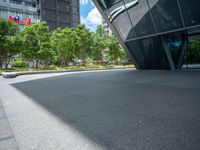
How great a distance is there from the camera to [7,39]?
2506 centimetres

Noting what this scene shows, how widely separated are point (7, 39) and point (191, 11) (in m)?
25.2

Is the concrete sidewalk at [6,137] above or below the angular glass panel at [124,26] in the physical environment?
below

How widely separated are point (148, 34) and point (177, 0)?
12.7 feet

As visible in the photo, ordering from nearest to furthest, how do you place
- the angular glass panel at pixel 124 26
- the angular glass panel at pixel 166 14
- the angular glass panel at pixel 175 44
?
the angular glass panel at pixel 166 14 < the angular glass panel at pixel 175 44 < the angular glass panel at pixel 124 26

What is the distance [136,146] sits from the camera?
2.33 meters

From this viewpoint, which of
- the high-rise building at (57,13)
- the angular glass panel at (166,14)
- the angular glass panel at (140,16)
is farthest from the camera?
the high-rise building at (57,13)

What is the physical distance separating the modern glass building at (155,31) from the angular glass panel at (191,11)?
7 cm

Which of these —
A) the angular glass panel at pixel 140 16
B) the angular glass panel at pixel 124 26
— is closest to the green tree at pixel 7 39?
the angular glass panel at pixel 124 26

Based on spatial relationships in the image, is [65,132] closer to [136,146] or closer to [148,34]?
[136,146]

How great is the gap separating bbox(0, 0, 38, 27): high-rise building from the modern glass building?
1825 inches

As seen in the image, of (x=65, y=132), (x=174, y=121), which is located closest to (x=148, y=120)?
(x=174, y=121)

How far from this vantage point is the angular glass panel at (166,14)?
40.5 feet

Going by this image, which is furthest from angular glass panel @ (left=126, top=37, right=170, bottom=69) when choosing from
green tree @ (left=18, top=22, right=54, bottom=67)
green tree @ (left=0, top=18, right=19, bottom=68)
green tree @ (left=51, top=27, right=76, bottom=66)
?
green tree @ (left=0, top=18, right=19, bottom=68)

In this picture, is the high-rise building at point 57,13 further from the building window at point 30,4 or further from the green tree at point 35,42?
the green tree at point 35,42
